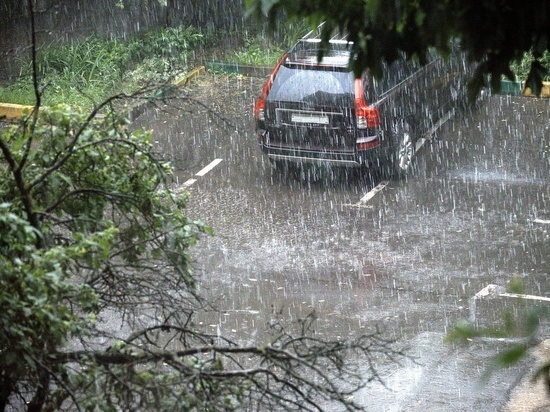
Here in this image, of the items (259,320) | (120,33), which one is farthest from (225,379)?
(120,33)

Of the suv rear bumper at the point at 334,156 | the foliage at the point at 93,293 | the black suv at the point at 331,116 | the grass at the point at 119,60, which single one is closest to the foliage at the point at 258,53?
the grass at the point at 119,60

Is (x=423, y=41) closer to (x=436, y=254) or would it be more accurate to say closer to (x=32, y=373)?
(x=32, y=373)

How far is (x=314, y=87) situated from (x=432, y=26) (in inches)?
358

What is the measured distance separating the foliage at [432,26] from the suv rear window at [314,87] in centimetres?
827

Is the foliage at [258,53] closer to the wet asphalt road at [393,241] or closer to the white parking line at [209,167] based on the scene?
the wet asphalt road at [393,241]

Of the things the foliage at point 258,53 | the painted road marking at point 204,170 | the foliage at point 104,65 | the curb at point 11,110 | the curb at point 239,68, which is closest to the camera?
the painted road marking at point 204,170

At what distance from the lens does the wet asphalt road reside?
30.3ft

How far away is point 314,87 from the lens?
12844 mm

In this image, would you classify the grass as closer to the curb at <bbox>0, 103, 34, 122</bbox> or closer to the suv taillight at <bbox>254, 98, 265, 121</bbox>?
the curb at <bbox>0, 103, 34, 122</bbox>

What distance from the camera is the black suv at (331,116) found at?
503 inches

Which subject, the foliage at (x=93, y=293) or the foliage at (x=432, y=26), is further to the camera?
the foliage at (x=93, y=293)

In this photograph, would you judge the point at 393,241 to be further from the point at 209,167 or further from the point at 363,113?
the point at 209,167

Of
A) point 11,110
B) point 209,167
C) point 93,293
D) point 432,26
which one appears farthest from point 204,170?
point 432,26

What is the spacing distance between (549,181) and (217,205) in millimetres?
4444
